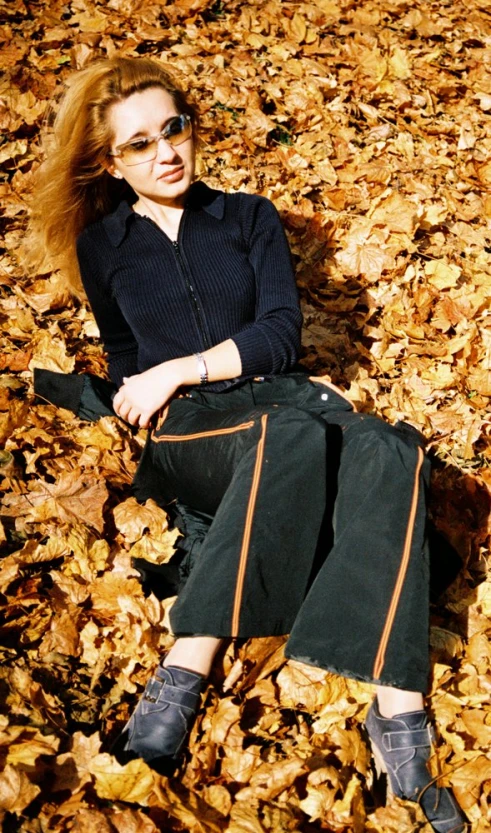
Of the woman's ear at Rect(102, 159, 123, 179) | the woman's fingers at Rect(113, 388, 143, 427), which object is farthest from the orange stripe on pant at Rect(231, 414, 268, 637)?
the woman's ear at Rect(102, 159, 123, 179)

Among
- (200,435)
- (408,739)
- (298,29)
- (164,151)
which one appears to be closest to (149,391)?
(200,435)

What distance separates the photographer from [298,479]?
7.32 ft

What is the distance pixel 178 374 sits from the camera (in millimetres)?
2854

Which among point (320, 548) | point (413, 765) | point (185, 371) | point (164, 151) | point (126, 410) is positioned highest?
point (164, 151)

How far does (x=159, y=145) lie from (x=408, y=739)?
8.10ft

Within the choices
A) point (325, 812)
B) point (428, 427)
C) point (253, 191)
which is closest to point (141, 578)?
point (325, 812)

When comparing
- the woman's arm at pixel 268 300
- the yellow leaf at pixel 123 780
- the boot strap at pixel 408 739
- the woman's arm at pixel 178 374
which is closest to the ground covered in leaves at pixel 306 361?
the yellow leaf at pixel 123 780

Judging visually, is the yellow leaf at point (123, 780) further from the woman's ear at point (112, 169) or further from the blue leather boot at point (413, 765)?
the woman's ear at point (112, 169)

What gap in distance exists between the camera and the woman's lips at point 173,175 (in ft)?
9.96

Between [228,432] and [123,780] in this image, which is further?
[228,432]

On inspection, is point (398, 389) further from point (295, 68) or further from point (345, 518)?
point (295, 68)

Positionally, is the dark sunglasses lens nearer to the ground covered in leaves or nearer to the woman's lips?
the woman's lips

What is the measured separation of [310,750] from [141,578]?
34.9 inches

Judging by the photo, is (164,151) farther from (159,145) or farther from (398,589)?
(398,589)
